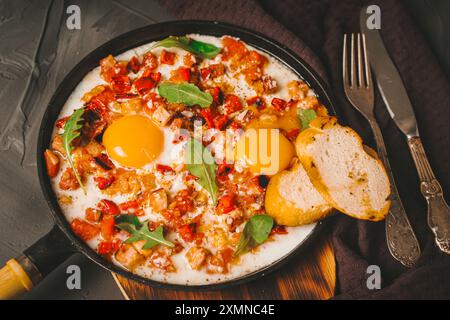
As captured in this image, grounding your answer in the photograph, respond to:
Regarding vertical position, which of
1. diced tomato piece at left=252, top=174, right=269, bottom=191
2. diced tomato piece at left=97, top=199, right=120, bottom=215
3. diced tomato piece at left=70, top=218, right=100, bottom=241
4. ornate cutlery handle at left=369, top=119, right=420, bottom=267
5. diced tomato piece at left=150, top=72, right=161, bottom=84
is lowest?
ornate cutlery handle at left=369, top=119, right=420, bottom=267

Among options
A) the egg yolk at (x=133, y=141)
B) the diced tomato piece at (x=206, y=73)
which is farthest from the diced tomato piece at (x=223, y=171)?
the diced tomato piece at (x=206, y=73)

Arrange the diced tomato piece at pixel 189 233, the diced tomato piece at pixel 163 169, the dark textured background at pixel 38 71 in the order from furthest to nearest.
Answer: the dark textured background at pixel 38 71
the diced tomato piece at pixel 163 169
the diced tomato piece at pixel 189 233

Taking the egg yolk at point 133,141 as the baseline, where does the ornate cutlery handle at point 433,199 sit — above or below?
below

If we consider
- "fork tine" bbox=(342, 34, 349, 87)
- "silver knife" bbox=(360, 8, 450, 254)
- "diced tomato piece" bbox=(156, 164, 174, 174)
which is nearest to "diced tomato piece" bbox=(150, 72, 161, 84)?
"diced tomato piece" bbox=(156, 164, 174, 174)

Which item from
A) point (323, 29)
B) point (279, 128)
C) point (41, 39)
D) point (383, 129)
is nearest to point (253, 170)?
point (279, 128)

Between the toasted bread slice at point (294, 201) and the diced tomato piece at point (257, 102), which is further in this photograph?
the diced tomato piece at point (257, 102)

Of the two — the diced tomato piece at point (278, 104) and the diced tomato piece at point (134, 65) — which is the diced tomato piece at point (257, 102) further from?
the diced tomato piece at point (134, 65)

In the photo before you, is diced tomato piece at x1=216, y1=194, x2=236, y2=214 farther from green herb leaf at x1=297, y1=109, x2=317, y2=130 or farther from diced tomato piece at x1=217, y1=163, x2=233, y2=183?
green herb leaf at x1=297, y1=109, x2=317, y2=130
